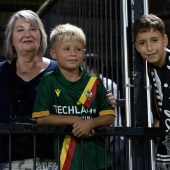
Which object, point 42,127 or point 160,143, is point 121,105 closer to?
point 160,143

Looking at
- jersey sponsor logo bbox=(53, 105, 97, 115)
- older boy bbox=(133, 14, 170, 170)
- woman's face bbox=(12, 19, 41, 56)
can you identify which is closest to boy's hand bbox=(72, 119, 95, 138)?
jersey sponsor logo bbox=(53, 105, 97, 115)

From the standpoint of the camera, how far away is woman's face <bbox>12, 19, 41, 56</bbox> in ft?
11.4

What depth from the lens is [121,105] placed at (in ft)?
13.5

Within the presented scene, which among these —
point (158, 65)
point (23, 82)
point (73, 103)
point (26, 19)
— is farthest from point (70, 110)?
point (26, 19)

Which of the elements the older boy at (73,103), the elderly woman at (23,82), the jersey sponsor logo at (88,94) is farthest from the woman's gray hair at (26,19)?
the jersey sponsor logo at (88,94)

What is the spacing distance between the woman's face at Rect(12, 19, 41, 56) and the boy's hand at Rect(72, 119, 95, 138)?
0.71 meters

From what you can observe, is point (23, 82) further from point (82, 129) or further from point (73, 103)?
point (82, 129)

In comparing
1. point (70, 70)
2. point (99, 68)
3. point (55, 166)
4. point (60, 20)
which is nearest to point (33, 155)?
point (55, 166)

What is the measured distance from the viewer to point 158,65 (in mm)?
3336

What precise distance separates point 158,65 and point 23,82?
82 cm

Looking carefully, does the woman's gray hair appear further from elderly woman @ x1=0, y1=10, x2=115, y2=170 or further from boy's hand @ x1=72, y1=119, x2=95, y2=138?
boy's hand @ x1=72, y1=119, x2=95, y2=138

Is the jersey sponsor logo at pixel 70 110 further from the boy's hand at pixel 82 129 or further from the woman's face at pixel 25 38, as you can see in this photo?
the woman's face at pixel 25 38

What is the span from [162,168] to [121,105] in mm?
975

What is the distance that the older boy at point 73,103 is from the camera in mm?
3104
